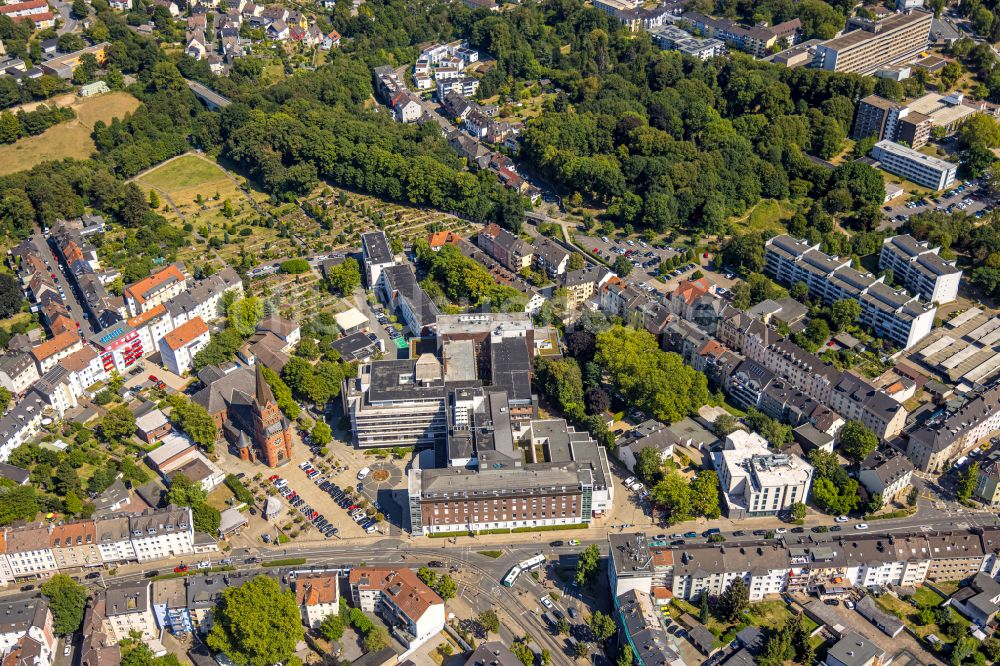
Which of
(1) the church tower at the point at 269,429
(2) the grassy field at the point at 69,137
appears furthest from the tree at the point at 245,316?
(2) the grassy field at the point at 69,137

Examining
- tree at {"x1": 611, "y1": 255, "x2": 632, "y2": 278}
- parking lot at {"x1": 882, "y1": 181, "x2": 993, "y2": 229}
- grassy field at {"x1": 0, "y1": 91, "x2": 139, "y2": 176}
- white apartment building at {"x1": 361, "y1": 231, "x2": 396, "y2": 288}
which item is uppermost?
grassy field at {"x1": 0, "y1": 91, "x2": 139, "y2": 176}

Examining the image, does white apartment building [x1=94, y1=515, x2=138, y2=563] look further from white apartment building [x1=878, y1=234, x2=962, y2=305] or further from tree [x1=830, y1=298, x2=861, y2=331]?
white apartment building [x1=878, y1=234, x2=962, y2=305]

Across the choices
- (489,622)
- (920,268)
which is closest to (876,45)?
(920,268)

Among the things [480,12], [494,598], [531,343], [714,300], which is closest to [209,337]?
[531,343]

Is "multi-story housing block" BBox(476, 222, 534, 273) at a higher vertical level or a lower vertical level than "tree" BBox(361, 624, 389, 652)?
higher

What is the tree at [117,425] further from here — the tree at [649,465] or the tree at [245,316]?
the tree at [649,465]

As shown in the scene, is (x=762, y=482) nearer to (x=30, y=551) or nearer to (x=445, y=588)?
(x=445, y=588)

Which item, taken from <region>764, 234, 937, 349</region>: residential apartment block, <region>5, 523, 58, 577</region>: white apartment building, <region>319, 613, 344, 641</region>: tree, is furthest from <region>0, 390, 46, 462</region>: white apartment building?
<region>764, 234, 937, 349</region>: residential apartment block
